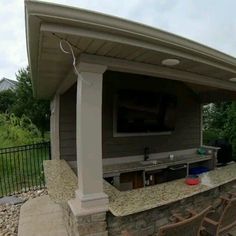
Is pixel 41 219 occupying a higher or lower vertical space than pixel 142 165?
lower

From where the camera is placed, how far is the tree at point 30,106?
1283 cm

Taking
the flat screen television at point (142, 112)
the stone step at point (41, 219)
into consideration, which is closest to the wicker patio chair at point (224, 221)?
the stone step at point (41, 219)

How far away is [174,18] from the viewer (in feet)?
26.2

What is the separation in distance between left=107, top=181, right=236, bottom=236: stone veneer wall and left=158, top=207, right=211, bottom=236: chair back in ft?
1.71

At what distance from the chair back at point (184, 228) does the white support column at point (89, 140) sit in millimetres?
673

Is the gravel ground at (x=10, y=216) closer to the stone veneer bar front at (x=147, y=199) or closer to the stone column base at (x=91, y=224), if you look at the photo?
the stone veneer bar front at (x=147, y=199)

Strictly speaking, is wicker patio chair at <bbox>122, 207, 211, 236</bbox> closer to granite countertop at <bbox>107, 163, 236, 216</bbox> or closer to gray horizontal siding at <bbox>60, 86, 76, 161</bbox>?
granite countertop at <bbox>107, 163, 236, 216</bbox>

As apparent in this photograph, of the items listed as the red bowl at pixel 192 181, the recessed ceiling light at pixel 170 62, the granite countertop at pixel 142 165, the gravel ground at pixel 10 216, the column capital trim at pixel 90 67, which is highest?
the recessed ceiling light at pixel 170 62

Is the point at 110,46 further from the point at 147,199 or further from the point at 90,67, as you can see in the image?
the point at 147,199

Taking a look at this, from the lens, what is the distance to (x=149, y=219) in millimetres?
2939

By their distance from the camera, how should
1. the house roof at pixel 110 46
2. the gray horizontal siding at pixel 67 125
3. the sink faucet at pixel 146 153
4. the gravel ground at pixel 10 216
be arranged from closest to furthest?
the house roof at pixel 110 46, the gravel ground at pixel 10 216, the gray horizontal siding at pixel 67 125, the sink faucet at pixel 146 153

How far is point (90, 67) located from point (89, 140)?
0.74 meters

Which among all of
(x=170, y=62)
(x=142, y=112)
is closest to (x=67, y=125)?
(x=142, y=112)

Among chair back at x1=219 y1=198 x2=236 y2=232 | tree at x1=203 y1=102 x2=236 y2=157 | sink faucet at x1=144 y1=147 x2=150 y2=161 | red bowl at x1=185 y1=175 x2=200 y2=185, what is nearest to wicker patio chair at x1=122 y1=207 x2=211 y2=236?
chair back at x1=219 y1=198 x2=236 y2=232
